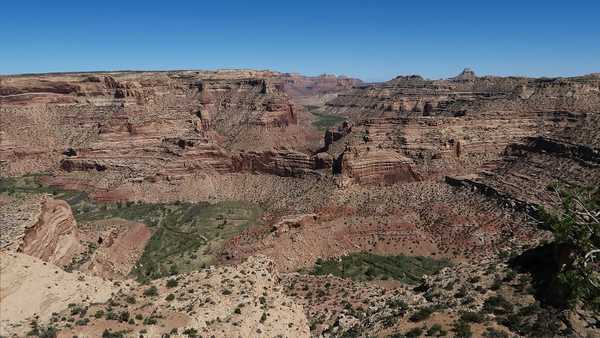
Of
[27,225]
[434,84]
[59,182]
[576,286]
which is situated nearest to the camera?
[576,286]

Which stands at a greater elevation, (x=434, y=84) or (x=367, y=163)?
(x=434, y=84)

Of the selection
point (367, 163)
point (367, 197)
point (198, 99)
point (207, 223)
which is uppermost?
point (198, 99)

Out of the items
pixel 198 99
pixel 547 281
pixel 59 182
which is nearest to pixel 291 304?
pixel 547 281

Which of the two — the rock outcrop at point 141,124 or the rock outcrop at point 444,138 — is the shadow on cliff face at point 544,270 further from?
the rock outcrop at point 141,124

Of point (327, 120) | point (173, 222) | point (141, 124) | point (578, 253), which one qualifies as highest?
point (141, 124)

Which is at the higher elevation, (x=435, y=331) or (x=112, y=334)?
(x=112, y=334)

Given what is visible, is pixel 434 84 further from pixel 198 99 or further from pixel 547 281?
pixel 547 281

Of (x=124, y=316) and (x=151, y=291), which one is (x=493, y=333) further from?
(x=151, y=291)

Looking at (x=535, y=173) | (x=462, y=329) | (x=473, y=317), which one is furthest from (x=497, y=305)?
(x=535, y=173)

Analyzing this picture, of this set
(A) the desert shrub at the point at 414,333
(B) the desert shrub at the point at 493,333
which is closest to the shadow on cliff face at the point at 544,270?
(B) the desert shrub at the point at 493,333
